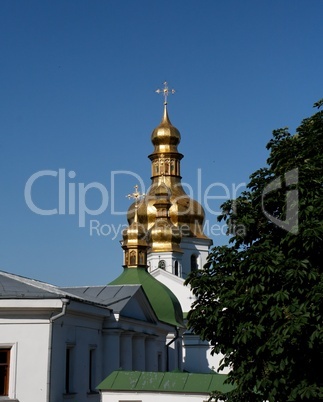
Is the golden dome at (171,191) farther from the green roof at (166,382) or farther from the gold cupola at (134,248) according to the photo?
the green roof at (166,382)

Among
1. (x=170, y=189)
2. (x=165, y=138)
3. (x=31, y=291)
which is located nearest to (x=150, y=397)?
(x=31, y=291)

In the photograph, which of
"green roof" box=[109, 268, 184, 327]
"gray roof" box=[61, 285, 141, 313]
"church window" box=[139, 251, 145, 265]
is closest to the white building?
"gray roof" box=[61, 285, 141, 313]

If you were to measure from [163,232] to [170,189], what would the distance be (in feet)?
25.1

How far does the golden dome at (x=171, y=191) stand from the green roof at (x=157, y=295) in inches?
750

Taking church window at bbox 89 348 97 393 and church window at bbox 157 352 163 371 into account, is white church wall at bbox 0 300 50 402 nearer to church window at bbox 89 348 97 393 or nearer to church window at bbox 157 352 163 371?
church window at bbox 89 348 97 393

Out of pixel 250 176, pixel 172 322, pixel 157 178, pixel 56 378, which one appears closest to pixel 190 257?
pixel 157 178

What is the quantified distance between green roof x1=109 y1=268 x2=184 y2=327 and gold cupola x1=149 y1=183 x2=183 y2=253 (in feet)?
50.9

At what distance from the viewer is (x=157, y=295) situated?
32875 millimetres

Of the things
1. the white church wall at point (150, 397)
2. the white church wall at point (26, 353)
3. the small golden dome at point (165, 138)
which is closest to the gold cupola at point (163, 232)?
the small golden dome at point (165, 138)

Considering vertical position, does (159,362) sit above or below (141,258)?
below

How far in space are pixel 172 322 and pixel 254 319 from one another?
22.0 metres

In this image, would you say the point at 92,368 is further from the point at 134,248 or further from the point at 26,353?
the point at 134,248

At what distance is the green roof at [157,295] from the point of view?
32406 millimetres

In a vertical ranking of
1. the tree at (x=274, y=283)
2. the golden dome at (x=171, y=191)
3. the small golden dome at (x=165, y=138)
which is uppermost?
the small golden dome at (x=165, y=138)
